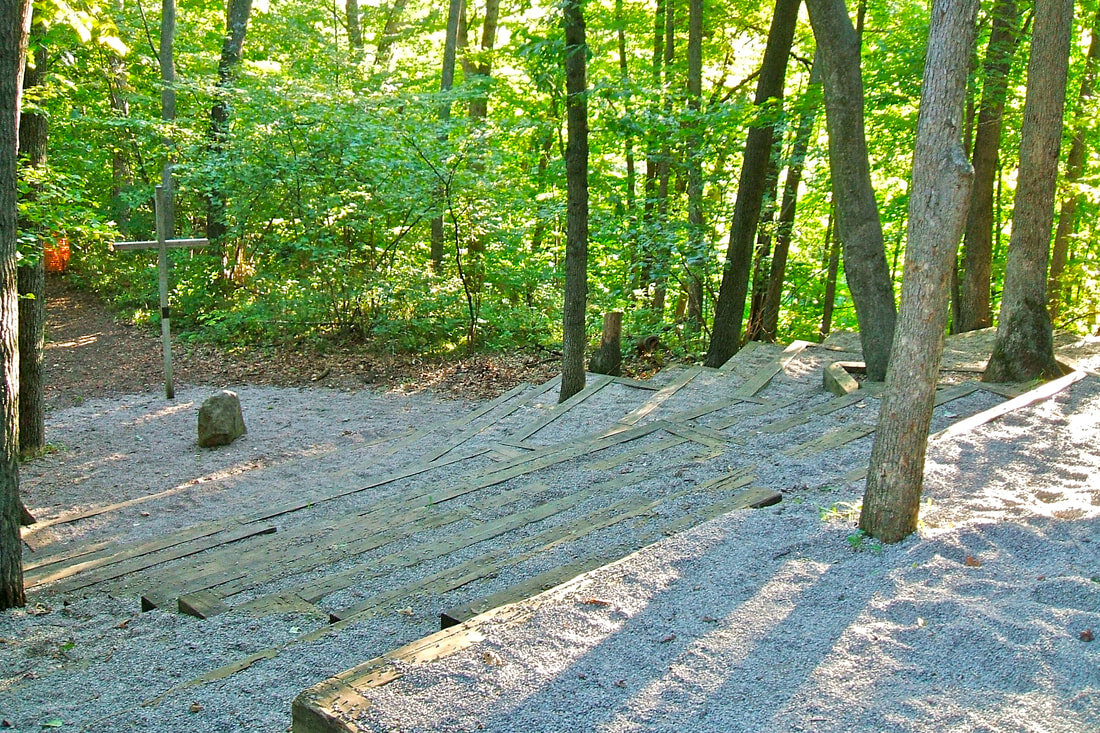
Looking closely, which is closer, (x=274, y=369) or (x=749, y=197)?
(x=749, y=197)

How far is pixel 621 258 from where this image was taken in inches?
558

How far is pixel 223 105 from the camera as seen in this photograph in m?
15.5

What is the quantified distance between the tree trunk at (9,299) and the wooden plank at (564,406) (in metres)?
4.60

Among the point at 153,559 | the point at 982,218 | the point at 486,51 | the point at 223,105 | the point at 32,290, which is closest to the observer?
the point at 153,559

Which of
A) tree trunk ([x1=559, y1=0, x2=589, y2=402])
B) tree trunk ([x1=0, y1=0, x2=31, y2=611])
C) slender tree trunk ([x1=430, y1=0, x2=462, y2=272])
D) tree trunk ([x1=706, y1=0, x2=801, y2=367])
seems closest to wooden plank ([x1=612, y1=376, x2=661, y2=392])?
tree trunk ([x1=559, y1=0, x2=589, y2=402])

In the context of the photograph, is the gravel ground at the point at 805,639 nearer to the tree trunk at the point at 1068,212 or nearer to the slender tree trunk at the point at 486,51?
the tree trunk at the point at 1068,212

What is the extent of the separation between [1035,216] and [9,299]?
7882 mm

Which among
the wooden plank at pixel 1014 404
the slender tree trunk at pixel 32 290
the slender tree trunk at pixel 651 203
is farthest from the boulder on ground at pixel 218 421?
the wooden plank at pixel 1014 404

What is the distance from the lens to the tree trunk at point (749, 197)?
10.6 m

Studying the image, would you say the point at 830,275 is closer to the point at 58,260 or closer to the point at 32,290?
the point at 32,290

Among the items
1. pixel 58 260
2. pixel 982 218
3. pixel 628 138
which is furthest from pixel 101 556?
pixel 58 260

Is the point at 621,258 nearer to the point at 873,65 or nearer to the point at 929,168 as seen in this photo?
the point at 873,65

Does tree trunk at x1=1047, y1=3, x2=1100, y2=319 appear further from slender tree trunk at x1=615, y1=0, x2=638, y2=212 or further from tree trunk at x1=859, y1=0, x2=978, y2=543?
tree trunk at x1=859, y1=0, x2=978, y2=543

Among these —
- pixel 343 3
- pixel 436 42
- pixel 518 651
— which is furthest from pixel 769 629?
pixel 343 3
